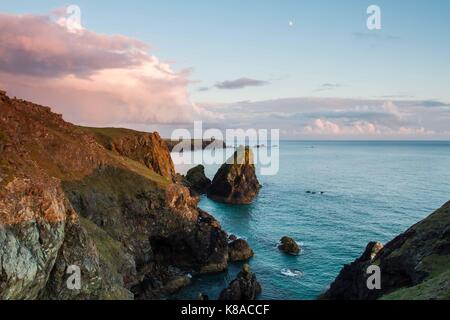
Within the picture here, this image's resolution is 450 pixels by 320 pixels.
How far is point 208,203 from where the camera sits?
12494cm

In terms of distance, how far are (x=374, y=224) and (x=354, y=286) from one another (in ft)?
184

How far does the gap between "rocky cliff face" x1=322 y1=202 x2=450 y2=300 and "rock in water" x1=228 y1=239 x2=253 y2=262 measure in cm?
2793

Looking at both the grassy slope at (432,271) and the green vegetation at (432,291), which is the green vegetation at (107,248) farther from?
the green vegetation at (432,291)

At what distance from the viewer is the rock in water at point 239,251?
71.3 metres

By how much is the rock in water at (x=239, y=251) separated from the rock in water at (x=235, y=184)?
52823 mm

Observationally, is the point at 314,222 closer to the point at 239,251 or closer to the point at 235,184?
the point at 239,251

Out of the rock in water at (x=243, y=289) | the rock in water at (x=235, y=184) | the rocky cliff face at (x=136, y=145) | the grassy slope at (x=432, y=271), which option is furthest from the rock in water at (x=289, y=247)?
the rock in water at (x=235, y=184)

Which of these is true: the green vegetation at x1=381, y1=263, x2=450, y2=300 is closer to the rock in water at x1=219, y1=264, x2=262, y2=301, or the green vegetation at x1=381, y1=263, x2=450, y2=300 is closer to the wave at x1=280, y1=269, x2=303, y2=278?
the rock in water at x1=219, y1=264, x2=262, y2=301

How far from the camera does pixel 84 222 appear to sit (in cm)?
4903

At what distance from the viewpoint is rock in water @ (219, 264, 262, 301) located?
53188mm

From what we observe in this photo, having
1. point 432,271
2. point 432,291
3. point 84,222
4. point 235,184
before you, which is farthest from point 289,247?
point 235,184

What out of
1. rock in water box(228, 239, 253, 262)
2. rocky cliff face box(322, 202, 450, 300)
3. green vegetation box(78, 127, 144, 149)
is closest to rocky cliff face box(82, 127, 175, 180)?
green vegetation box(78, 127, 144, 149)
